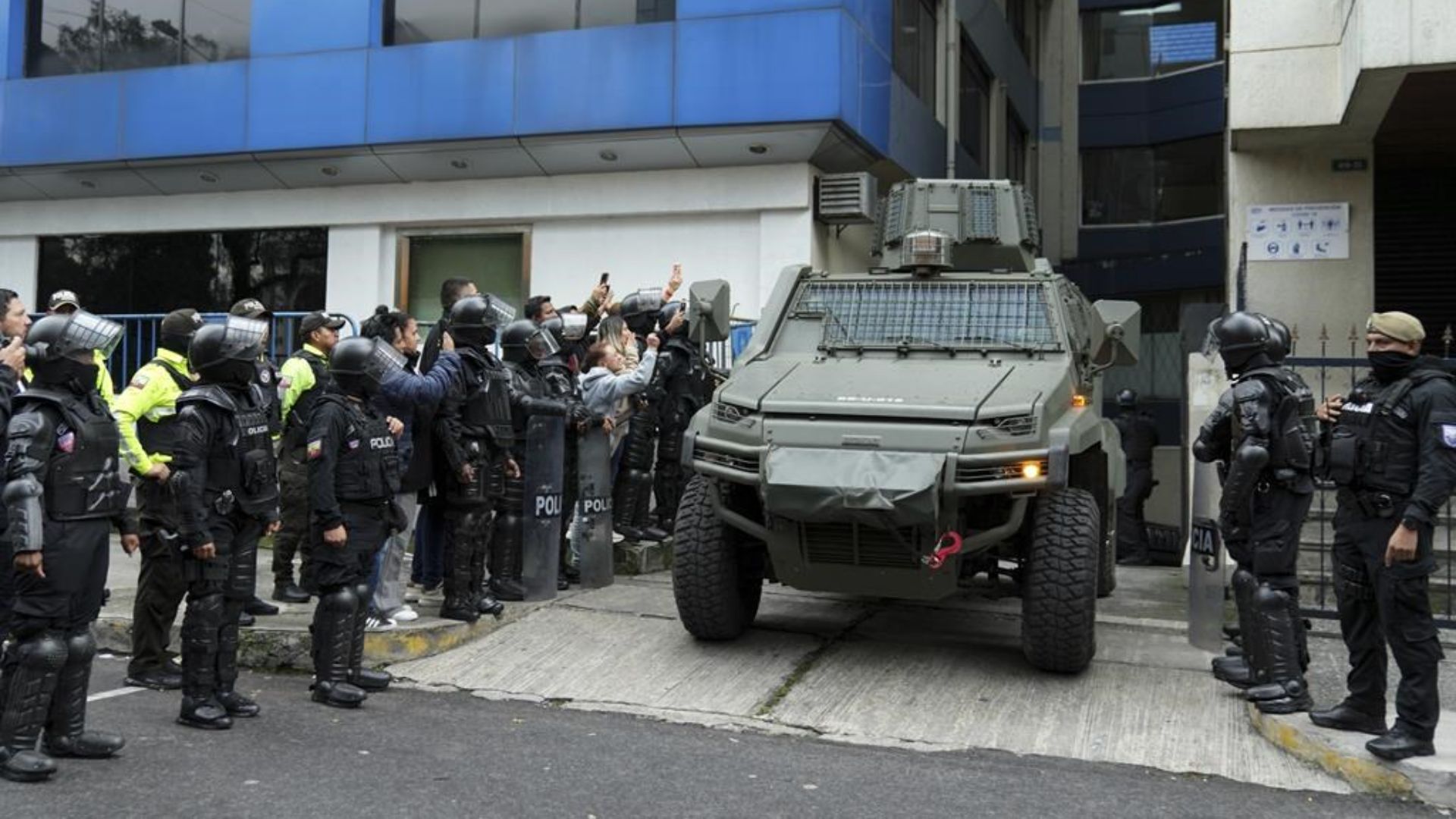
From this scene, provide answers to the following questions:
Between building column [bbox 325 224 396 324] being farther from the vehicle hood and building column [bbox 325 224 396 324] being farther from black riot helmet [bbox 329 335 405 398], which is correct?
black riot helmet [bbox 329 335 405 398]

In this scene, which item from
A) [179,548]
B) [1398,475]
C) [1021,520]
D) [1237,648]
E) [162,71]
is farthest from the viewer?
[162,71]

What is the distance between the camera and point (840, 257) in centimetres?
1391

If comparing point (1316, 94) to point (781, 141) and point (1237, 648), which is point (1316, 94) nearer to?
point (781, 141)

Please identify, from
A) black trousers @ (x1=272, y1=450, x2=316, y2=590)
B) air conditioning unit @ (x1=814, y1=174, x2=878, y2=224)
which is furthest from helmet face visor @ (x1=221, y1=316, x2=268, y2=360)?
air conditioning unit @ (x1=814, y1=174, x2=878, y2=224)

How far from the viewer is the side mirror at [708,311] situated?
7.20 m

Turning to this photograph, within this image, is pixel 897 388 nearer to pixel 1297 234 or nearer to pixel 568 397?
pixel 568 397

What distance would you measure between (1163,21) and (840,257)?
17033 mm

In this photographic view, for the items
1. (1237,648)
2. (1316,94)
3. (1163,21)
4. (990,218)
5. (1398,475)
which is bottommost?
(1237,648)

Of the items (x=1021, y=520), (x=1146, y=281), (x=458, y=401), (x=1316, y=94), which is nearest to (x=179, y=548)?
(x=458, y=401)

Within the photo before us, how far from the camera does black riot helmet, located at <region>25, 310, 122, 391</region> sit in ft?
15.1

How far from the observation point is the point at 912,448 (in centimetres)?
569

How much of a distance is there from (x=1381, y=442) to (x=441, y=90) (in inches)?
434

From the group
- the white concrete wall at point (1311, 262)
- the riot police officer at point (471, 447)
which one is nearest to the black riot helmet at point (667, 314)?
the riot police officer at point (471, 447)

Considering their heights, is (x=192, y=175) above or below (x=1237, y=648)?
above
